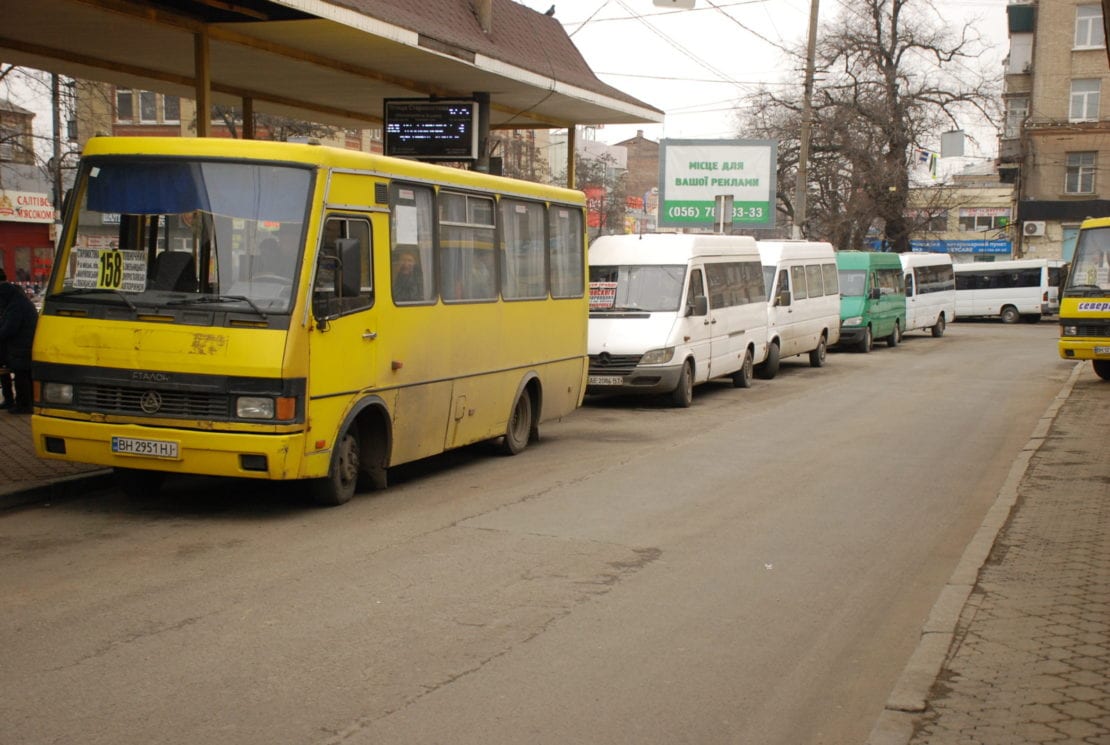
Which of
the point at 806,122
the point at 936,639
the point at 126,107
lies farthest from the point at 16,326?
the point at 126,107

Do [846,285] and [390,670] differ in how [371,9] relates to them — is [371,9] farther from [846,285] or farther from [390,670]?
[846,285]

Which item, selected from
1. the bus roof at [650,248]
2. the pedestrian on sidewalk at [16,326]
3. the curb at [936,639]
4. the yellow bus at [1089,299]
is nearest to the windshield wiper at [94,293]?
the pedestrian on sidewalk at [16,326]

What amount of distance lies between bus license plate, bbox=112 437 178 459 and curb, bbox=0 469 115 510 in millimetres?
1251

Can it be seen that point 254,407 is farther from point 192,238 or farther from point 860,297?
point 860,297

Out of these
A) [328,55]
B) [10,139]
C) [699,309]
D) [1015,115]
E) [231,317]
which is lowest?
[699,309]

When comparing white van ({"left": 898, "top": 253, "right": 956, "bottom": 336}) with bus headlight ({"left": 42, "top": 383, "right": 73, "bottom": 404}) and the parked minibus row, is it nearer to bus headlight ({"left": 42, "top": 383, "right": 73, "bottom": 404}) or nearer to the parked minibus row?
the parked minibus row

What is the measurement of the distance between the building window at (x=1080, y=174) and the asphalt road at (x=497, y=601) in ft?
167

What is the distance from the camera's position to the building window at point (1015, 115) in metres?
62.0

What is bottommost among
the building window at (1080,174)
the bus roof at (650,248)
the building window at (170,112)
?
the bus roof at (650,248)

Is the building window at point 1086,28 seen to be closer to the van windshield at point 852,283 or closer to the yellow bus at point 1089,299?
the van windshield at point 852,283

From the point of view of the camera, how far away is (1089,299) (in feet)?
70.9

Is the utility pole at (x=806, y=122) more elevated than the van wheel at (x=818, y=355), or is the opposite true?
the utility pole at (x=806, y=122)

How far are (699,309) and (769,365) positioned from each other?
5.55m

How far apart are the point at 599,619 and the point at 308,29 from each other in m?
8.65
